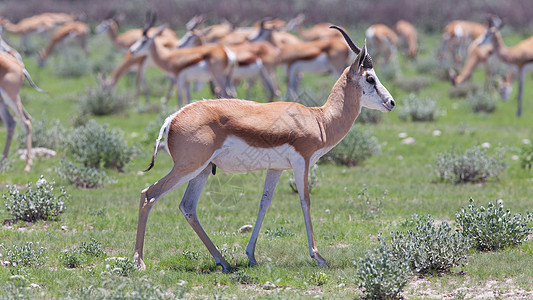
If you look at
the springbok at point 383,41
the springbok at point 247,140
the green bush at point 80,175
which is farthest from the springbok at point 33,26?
the springbok at point 247,140

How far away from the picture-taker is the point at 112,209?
9211 millimetres

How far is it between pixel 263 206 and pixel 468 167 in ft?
17.7

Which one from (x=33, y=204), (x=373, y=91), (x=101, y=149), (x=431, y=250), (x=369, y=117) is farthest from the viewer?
(x=369, y=117)

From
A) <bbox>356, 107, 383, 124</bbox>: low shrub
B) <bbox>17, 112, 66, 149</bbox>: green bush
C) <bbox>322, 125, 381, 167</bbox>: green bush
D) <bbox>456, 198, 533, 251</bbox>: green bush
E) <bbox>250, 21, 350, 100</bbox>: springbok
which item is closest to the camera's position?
<bbox>456, 198, 533, 251</bbox>: green bush

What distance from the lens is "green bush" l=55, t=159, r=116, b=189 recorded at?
10.5 m

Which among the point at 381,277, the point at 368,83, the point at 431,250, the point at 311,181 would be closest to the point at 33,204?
the point at 311,181

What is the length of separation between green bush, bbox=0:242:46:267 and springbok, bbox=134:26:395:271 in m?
1.04

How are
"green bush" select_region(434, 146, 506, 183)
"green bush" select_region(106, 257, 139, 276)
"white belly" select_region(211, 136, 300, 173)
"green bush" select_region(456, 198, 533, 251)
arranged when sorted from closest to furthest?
"green bush" select_region(106, 257, 139, 276) → "white belly" select_region(211, 136, 300, 173) → "green bush" select_region(456, 198, 533, 251) → "green bush" select_region(434, 146, 506, 183)

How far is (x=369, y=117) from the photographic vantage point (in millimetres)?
16375

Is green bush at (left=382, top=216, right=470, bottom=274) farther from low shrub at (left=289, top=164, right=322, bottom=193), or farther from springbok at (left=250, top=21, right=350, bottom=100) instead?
springbok at (left=250, top=21, right=350, bottom=100)

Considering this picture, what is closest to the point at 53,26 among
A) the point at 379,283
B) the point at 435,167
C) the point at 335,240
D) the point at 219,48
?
the point at 219,48

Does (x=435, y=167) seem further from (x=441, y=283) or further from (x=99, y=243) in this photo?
(x=99, y=243)


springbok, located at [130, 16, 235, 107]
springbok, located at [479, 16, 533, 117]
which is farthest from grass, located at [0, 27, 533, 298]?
springbok, located at [479, 16, 533, 117]

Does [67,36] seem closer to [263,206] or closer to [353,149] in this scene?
[353,149]
